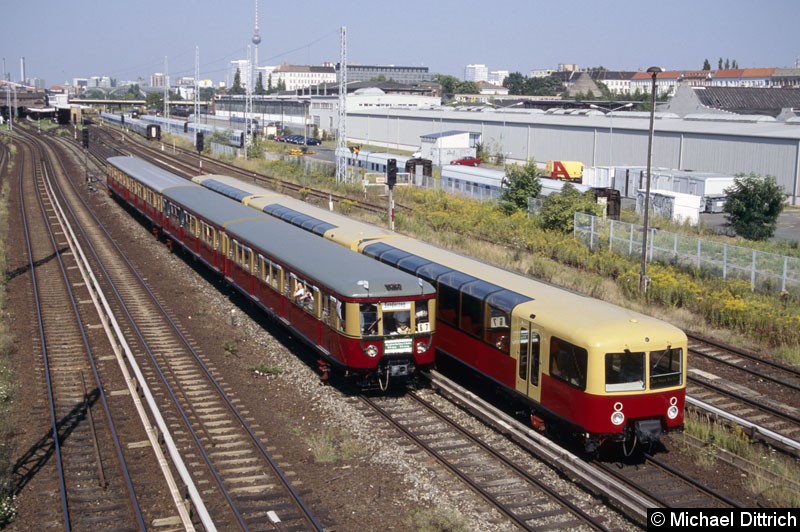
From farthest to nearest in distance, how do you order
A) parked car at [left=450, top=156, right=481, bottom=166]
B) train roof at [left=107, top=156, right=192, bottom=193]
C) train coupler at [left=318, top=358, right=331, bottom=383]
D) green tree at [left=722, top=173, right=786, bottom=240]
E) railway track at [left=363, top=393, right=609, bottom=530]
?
parked car at [left=450, top=156, right=481, bottom=166], train roof at [left=107, top=156, right=192, bottom=193], green tree at [left=722, top=173, right=786, bottom=240], train coupler at [left=318, top=358, right=331, bottom=383], railway track at [left=363, top=393, right=609, bottom=530]

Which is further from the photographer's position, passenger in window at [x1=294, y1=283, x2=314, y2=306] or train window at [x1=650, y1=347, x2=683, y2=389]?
passenger in window at [x1=294, y1=283, x2=314, y2=306]

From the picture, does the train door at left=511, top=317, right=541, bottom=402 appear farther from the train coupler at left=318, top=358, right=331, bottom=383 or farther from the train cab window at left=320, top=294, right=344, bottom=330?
the train coupler at left=318, top=358, right=331, bottom=383

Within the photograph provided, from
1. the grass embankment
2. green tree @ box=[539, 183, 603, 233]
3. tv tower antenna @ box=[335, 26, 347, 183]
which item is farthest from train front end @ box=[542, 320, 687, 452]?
tv tower antenna @ box=[335, 26, 347, 183]

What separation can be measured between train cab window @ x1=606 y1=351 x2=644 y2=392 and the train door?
1.45 meters

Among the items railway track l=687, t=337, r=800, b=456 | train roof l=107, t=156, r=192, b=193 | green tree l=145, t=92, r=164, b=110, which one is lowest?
railway track l=687, t=337, r=800, b=456

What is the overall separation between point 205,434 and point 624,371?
7.04 metres

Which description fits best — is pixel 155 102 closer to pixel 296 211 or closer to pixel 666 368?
pixel 296 211

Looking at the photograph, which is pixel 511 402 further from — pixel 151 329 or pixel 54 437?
pixel 151 329

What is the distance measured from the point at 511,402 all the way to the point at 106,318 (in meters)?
12.1

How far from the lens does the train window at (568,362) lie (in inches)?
483

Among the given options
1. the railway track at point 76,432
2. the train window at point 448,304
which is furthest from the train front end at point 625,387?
the railway track at point 76,432

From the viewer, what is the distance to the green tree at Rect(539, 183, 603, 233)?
31891 mm

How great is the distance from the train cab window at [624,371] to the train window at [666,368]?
20 centimetres

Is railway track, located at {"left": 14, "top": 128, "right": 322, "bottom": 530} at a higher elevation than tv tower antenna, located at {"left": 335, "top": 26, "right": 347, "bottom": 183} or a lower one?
lower
